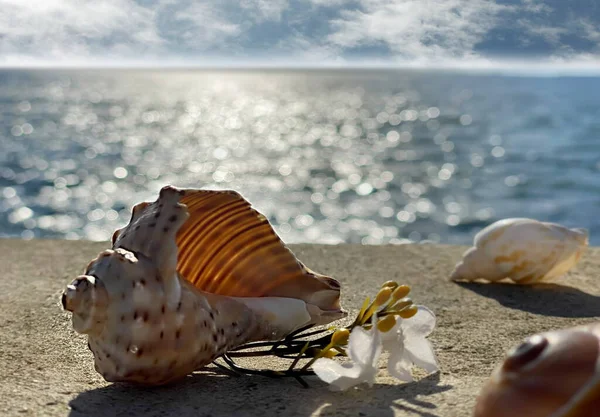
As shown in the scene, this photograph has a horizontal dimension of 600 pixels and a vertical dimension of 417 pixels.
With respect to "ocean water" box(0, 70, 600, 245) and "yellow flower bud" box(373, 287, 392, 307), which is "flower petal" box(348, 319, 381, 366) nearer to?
"yellow flower bud" box(373, 287, 392, 307)

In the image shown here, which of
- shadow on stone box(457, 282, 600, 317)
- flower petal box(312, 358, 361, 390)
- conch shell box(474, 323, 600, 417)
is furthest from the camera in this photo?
shadow on stone box(457, 282, 600, 317)

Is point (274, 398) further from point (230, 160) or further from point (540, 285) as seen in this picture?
point (230, 160)

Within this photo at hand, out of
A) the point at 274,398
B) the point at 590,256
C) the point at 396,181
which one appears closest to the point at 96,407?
the point at 274,398

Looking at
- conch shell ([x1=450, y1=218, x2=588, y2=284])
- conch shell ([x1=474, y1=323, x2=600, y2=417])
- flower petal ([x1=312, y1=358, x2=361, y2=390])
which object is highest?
conch shell ([x1=474, y1=323, x2=600, y2=417])

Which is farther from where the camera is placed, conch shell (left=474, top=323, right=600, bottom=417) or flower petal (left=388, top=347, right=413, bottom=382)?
flower petal (left=388, top=347, right=413, bottom=382)

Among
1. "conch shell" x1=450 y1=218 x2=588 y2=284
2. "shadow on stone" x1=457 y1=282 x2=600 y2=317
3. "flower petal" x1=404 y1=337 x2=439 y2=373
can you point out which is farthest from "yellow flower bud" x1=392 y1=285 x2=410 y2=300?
"conch shell" x1=450 y1=218 x2=588 y2=284

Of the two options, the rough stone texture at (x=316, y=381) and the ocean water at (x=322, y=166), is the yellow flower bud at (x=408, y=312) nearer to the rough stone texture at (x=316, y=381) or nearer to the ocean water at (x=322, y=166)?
the rough stone texture at (x=316, y=381)
